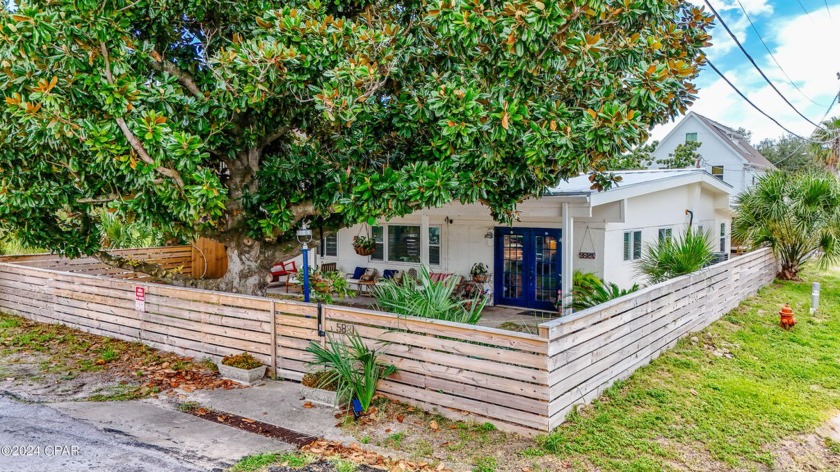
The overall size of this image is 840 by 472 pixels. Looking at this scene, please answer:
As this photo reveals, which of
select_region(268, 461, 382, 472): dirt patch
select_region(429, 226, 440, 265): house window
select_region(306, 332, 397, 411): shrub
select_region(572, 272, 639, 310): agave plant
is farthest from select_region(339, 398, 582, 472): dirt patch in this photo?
select_region(429, 226, 440, 265): house window

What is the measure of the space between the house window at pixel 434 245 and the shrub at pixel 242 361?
7400 mm

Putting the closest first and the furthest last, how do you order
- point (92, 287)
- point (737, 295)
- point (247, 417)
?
point (247, 417), point (92, 287), point (737, 295)

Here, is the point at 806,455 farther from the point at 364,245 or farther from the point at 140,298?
the point at 364,245

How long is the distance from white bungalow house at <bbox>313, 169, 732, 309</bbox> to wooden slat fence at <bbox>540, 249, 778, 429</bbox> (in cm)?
192

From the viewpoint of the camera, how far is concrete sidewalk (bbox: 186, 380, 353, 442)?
17.4ft

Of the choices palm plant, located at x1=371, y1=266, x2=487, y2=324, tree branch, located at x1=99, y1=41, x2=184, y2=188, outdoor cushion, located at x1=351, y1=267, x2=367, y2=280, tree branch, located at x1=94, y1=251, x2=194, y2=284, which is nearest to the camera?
tree branch, located at x1=99, y1=41, x2=184, y2=188

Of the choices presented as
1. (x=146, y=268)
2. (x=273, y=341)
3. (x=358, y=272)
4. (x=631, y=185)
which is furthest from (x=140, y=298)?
(x=631, y=185)

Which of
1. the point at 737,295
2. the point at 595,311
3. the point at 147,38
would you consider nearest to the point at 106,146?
the point at 147,38

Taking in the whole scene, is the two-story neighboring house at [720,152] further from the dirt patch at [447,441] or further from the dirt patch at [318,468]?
the dirt patch at [318,468]

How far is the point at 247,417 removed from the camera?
5.59 metres

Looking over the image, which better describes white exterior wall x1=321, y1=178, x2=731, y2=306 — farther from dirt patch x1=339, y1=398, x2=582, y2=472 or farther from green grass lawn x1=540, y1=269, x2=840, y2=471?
dirt patch x1=339, y1=398, x2=582, y2=472

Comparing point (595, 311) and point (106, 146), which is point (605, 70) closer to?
point (595, 311)

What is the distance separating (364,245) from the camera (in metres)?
14.0

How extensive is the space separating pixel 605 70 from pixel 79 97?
6054 millimetres
